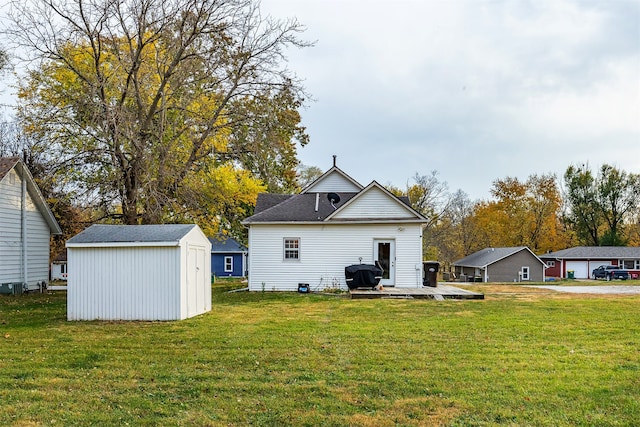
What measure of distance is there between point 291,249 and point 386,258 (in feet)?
12.1

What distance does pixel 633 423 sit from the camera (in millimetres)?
4578

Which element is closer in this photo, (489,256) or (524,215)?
(489,256)

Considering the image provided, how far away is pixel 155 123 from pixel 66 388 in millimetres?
13588

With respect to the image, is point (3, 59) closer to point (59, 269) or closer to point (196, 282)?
point (196, 282)

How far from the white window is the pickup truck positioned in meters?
32.4

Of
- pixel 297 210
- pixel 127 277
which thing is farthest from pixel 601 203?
pixel 127 277

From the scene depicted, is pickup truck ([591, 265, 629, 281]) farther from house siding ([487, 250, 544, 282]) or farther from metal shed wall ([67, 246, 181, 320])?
metal shed wall ([67, 246, 181, 320])

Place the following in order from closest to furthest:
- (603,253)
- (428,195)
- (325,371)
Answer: (325,371) → (603,253) → (428,195)

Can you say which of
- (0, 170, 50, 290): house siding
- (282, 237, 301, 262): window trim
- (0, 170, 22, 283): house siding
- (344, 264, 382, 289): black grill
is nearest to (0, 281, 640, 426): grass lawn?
(344, 264, 382, 289): black grill

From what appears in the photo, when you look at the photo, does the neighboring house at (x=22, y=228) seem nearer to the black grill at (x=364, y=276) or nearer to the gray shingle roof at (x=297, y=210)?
the gray shingle roof at (x=297, y=210)

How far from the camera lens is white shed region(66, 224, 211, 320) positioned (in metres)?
10.8

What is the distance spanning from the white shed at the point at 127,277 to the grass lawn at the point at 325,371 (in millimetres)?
581

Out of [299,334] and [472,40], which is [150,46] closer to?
[472,40]

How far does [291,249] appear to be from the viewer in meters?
19.0
